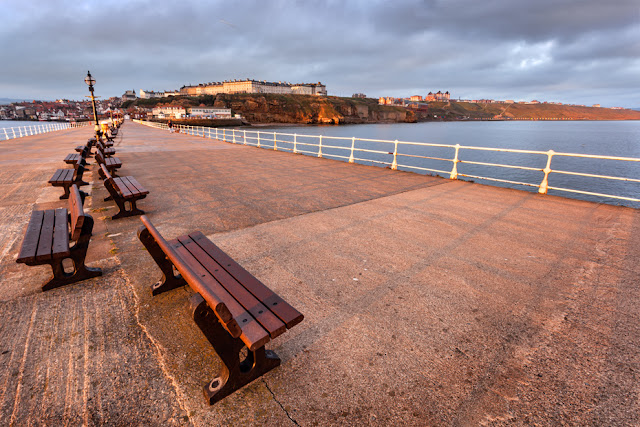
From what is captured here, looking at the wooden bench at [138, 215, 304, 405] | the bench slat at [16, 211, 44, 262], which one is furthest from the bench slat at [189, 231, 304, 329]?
the bench slat at [16, 211, 44, 262]

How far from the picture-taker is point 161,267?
10.8ft

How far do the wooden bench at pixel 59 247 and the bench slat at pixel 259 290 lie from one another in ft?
4.41

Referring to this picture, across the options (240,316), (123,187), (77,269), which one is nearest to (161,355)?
(240,316)

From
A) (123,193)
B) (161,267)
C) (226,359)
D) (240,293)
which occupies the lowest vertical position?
(226,359)

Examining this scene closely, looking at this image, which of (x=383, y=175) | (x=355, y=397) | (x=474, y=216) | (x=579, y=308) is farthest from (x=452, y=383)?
(x=383, y=175)

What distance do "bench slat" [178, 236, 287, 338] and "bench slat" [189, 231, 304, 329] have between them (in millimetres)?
35

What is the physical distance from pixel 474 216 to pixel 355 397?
5.22 metres

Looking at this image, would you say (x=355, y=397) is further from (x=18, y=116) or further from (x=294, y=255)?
(x=18, y=116)

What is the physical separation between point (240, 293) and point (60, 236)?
263 centimetres

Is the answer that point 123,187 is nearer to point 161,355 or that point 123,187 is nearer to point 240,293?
point 161,355

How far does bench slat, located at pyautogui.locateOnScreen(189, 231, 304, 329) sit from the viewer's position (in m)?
2.24

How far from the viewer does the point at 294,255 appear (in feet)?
14.3

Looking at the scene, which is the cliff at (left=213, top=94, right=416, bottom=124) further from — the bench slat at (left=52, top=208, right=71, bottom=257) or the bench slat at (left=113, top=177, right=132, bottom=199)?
the bench slat at (left=52, top=208, right=71, bottom=257)

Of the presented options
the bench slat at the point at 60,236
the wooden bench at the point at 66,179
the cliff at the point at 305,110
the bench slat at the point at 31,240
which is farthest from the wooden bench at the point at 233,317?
the cliff at the point at 305,110
